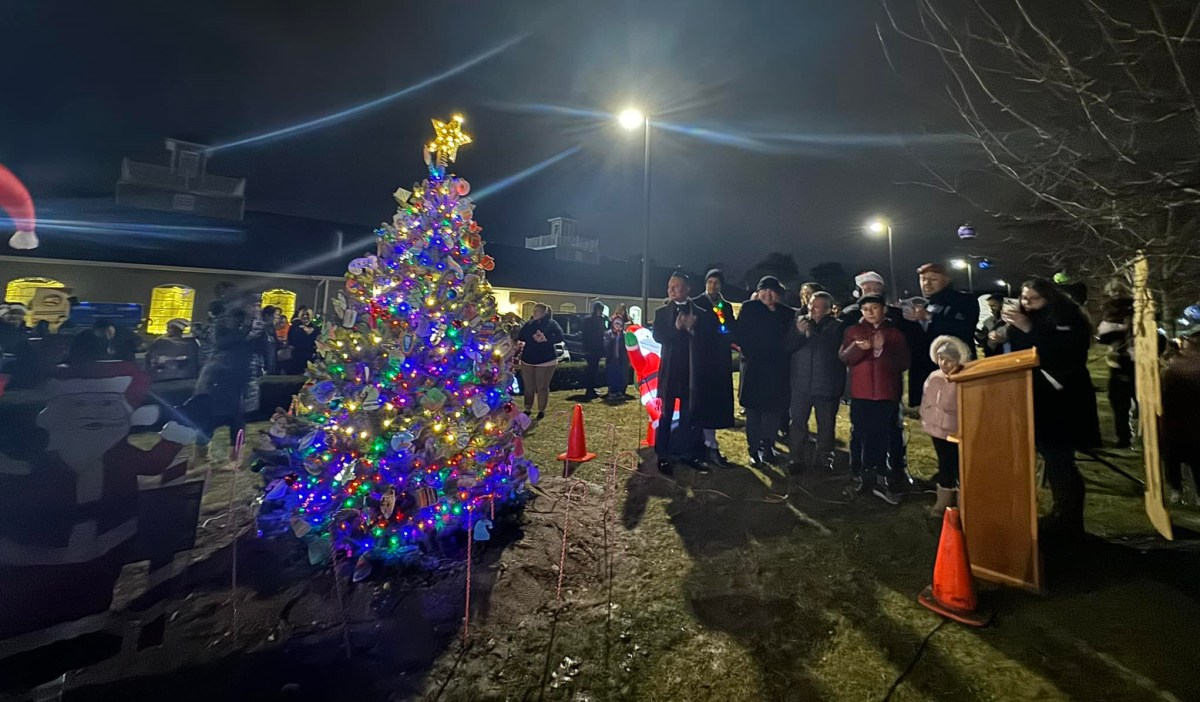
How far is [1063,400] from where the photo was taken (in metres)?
3.56

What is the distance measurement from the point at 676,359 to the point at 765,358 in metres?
1.14

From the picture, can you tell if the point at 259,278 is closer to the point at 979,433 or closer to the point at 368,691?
the point at 368,691

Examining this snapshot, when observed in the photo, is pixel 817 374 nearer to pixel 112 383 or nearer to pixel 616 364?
pixel 112 383

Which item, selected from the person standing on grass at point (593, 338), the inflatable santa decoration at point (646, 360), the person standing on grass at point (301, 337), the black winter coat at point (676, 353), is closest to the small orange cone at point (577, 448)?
the inflatable santa decoration at point (646, 360)

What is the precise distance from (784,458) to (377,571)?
5.13 meters

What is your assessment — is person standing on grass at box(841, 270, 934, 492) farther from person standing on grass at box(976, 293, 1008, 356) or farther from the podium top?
the podium top

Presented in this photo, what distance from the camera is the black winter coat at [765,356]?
5.88 metres

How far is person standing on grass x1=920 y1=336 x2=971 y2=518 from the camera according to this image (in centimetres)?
385

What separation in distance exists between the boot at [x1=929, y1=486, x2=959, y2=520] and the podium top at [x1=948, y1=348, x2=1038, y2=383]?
4.65 feet

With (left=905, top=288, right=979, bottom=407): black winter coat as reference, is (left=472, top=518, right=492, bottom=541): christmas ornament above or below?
below

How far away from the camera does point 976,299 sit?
491cm

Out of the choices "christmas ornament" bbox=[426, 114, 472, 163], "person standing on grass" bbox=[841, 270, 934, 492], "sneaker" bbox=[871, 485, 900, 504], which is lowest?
"sneaker" bbox=[871, 485, 900, 504]

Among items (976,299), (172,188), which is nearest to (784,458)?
(976,299)

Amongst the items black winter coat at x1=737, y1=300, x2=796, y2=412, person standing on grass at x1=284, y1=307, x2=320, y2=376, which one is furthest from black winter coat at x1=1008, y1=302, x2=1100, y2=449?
person standing on grass at x1=284, y1=307, x2=320, y2=376
